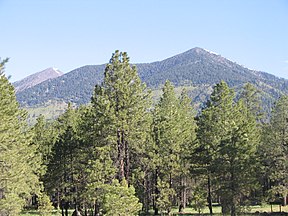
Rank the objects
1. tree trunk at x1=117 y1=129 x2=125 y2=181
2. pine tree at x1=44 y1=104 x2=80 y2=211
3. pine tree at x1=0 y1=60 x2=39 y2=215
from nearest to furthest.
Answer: pine tree at x1=0 y1=60 x2=39 y2=215
tree trunk at x1=117 y1=129 x2=125 y2=181
pine tree at x1=44 y1=104 x2=80 y2=211

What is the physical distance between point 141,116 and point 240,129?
8.51 metres

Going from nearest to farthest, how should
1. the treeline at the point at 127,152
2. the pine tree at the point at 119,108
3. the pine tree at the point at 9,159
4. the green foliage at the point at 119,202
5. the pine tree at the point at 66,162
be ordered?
1. the green foliage at the point at 119,202
2. the pine tree at the point at 9,159
3. the treeline at the point at 127,152
4. the pine tree at the point at 119,108
5. the pine tree at the point at 66,162

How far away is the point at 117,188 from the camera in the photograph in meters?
25.8

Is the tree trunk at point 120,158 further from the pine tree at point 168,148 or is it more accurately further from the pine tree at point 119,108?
the pine tree at point 168,148

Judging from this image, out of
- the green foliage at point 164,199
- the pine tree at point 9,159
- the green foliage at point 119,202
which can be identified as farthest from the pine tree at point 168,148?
the pine tree at point 9,159

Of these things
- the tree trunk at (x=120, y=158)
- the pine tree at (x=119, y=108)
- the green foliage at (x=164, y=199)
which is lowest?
the green foliage at (x=164, y=199)

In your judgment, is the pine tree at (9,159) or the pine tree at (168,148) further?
the pine tree at (168,148)

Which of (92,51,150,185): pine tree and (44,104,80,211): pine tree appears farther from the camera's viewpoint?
(44,104,80,211): pine tree

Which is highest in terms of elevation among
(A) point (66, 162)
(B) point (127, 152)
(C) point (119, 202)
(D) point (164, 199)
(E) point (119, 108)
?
(E) point (119, 108)

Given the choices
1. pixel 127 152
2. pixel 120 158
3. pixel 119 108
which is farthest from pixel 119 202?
pixel 119 108

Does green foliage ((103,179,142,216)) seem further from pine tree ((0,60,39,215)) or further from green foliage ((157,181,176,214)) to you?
green foliage ((157,181,176,214))

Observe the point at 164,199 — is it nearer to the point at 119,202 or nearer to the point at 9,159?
the point at 119,202

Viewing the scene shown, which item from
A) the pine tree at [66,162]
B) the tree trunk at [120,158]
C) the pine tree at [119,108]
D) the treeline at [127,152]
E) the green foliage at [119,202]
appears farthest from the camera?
the pine tree at [66,162]

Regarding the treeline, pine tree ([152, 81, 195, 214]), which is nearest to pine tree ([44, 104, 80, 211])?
the treeline
